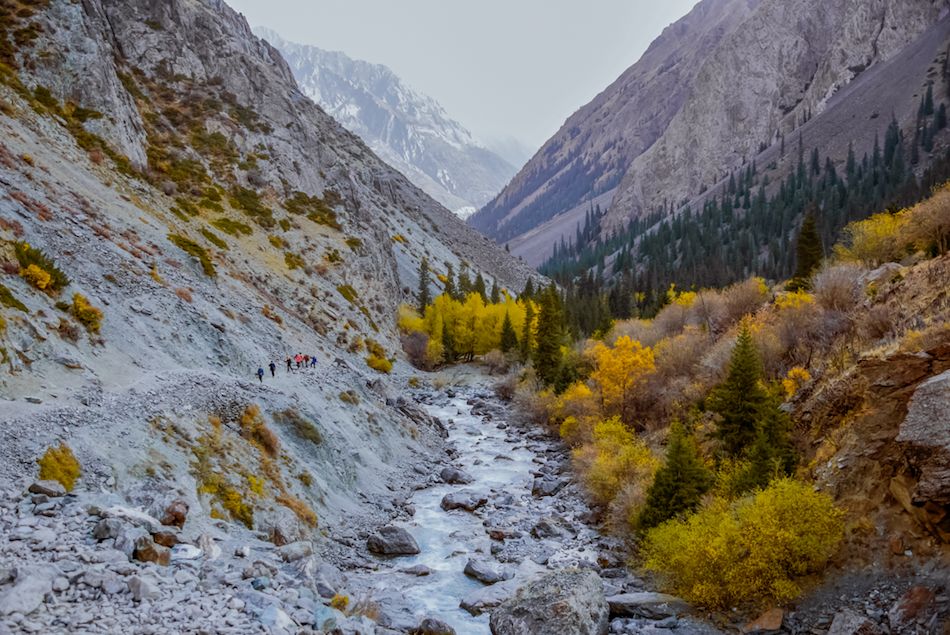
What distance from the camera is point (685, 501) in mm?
23547

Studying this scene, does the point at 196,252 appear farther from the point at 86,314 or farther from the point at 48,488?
the point at 48,488

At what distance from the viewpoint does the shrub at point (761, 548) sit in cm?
1848

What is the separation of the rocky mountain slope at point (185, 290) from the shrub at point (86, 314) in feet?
0.28

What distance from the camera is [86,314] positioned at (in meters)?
24.5

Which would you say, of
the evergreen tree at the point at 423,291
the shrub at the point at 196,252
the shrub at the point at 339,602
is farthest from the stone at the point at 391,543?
the evergreen tree at the point at 423,291

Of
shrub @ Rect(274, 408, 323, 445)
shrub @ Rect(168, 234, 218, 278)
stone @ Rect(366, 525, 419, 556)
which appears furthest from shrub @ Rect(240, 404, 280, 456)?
shrub @ Rect(168, 234, 218, 278)

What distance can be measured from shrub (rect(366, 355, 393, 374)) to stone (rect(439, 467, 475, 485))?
25623 millimetres

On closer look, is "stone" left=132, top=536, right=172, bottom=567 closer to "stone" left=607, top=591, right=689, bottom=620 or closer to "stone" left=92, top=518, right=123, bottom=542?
"stone" left=92, top=518, right=123, bottom=542

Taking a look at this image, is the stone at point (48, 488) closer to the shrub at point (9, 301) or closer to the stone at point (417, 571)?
the shrub at point (9, 301)

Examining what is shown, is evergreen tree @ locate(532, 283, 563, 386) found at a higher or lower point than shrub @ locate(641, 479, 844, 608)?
higher

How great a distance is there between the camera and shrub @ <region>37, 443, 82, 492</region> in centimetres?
1505

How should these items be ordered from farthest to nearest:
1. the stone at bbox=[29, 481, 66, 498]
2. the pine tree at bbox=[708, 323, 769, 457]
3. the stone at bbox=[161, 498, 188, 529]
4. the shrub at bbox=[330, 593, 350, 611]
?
the pine tree at bbox=[708, 323, 769, 457] < the stone at bbox=[161, 498, 188, 529] < the shrub at bbox=[330, 593, 350, 611] < the stone at bbox=[29, 481, 66, 498]

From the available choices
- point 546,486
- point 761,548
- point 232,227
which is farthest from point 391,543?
point 232,227

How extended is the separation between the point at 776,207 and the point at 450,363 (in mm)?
122944
